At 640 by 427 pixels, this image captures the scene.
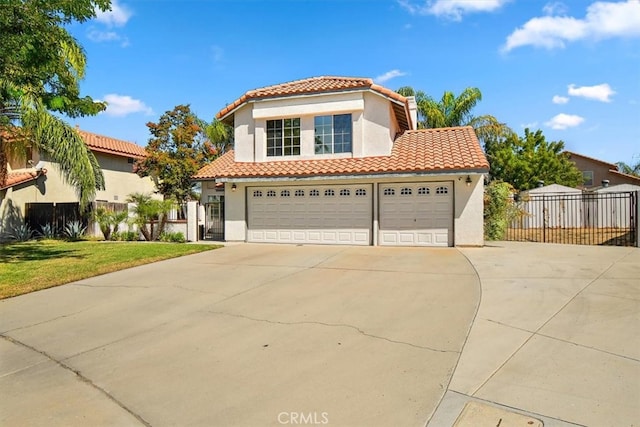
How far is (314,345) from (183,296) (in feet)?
11.7

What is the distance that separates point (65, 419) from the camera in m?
3.28

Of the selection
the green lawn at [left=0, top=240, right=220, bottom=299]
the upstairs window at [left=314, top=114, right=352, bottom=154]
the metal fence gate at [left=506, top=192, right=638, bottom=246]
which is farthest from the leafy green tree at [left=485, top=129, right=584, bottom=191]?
the green lawn at [left=0, top=240, right=220, bottom=299]

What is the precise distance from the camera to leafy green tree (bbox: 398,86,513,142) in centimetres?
2655

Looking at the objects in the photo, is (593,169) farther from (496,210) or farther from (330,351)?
(330,351)

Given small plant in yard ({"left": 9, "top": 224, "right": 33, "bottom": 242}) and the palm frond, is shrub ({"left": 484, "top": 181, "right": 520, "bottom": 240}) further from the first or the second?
small plant in yard ({"left": 9, "top": 224, "right": 33, "bottom": 242})

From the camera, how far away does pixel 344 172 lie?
14180mm

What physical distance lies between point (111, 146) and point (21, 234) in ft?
28.1

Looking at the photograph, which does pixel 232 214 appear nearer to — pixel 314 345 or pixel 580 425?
pixel 314 345

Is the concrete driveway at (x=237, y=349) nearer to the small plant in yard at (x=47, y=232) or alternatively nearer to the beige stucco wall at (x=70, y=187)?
the beige stucco wall at (x=70, y=187)

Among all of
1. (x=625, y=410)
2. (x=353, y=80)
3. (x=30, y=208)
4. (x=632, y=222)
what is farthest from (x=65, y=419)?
(x=30, y=208)

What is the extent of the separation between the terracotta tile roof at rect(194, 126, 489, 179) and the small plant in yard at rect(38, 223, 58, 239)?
8.89m

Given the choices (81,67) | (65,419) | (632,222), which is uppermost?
(81,67)

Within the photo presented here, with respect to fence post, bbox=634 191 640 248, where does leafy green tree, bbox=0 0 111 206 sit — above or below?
above

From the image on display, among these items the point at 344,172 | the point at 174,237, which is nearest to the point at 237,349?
the point at 344,172
